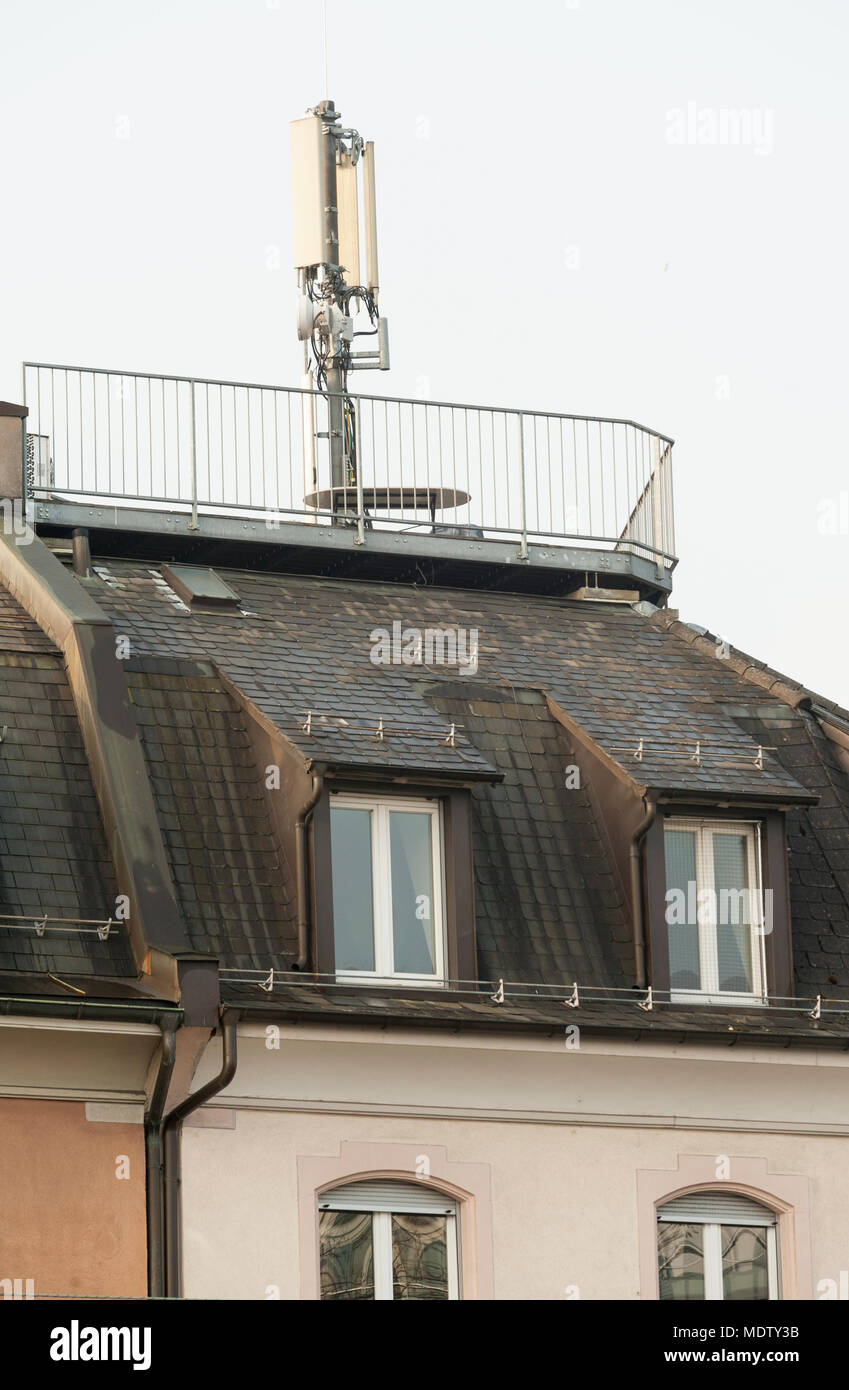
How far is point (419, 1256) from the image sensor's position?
26.4m

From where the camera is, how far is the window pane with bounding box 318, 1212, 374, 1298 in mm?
25938

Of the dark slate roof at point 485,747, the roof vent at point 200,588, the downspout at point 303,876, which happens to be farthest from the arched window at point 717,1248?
the roof vent at point 200,588

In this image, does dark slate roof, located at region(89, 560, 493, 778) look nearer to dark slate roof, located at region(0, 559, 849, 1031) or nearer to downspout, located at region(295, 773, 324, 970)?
dark slate roof, located at region(0, 559, 849, 1031)

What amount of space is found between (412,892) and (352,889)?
572 millimetres

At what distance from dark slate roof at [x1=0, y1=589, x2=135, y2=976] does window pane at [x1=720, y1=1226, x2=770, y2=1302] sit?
19.9 feet

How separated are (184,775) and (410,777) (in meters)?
2.03

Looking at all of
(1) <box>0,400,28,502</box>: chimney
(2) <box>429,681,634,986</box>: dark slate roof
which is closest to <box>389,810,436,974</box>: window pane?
(2) <box>429,681,634,986</box>: dark slate roof

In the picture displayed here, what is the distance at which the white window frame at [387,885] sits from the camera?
27.0 m

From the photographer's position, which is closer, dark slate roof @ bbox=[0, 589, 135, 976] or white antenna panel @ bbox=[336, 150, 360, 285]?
dark slate roof @ bbox=[0, 589, 135, 976]

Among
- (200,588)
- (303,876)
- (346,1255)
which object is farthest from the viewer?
(200,588)

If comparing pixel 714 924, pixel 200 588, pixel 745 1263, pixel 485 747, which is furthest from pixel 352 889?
pixel 200 588

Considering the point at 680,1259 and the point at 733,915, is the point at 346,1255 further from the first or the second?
the point at 733,915

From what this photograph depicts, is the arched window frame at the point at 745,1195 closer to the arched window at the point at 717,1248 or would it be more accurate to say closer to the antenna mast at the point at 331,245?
the arched window at the point at 717,1248
